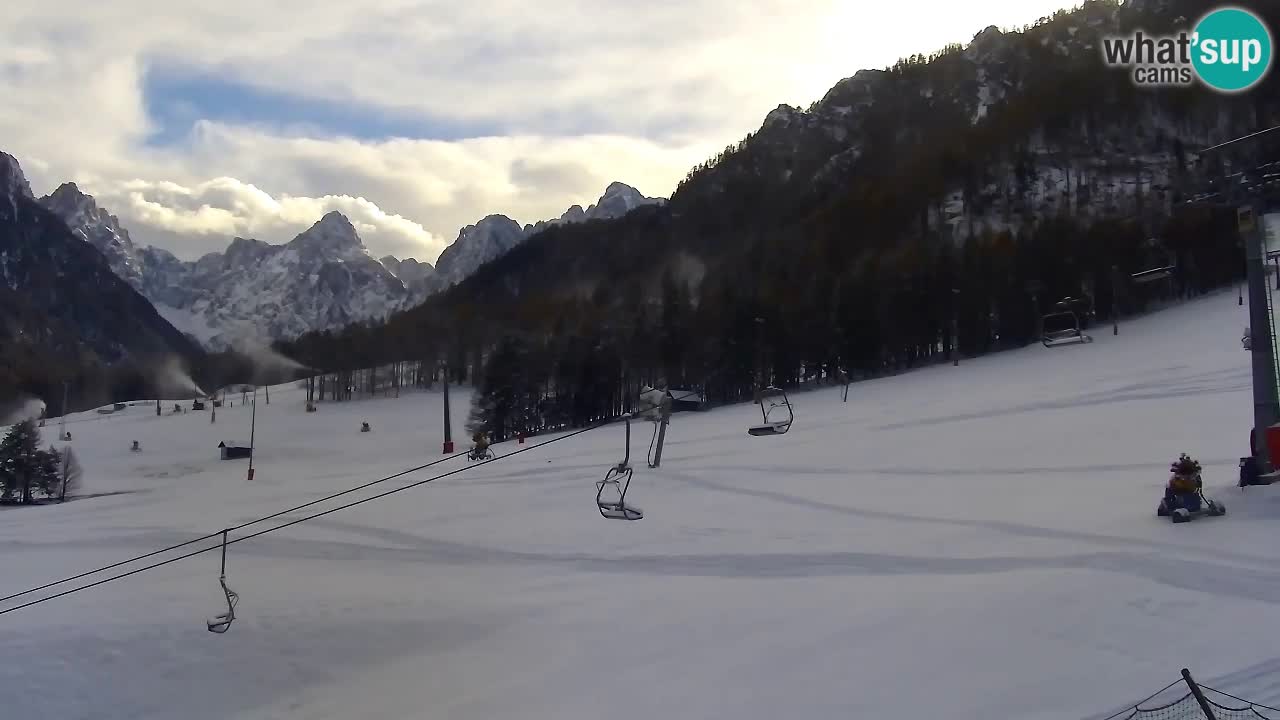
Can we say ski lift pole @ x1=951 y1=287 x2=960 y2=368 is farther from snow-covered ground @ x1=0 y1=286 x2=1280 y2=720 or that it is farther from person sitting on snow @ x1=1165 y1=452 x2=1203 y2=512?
person sitting on snow @ x1=1165 y1=452 x2=1203 y2=512

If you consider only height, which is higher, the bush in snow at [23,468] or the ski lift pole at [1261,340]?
the ski lift pole at [1261,340]

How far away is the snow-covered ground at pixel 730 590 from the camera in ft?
36.4

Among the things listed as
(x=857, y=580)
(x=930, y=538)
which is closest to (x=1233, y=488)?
(x=930, y=538)

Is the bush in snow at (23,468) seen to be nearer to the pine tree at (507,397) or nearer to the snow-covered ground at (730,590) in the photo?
the snow-covered ground at (730,590)

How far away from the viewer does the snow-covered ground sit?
1109cm

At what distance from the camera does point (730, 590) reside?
15.5m

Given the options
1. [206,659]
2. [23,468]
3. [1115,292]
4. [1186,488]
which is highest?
[1115,292]

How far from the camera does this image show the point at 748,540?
18141 millimetres

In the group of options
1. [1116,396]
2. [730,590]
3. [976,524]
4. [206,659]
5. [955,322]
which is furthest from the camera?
[955,322]

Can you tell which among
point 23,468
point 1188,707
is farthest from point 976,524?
point 23,468

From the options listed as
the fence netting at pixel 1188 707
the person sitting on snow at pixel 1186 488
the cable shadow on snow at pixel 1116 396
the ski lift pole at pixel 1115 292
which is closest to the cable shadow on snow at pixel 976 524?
the person sitting on snow at pixel 1186 488

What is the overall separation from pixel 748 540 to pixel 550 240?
154030mm

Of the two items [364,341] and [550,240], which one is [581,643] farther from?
[550,240]

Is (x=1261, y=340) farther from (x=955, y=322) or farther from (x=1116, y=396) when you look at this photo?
(x=955, y=322)
